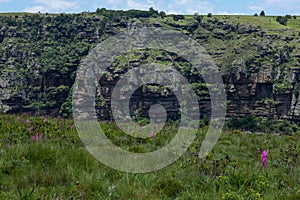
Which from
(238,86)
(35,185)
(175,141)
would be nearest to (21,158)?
(35,185)

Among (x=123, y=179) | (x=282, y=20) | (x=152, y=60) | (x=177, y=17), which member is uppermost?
(x=177, y=17)

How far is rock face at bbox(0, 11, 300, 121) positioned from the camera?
138 m

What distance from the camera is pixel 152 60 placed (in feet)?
483

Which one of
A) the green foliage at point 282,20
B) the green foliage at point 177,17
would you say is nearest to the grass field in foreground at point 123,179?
the green foliage at point 177,17

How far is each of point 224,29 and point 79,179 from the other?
580ft

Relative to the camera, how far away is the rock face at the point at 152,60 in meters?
138

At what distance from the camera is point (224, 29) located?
17288cm

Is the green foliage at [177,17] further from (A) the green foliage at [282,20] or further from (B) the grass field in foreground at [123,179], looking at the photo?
(B) the grass field in foreground at [123,179]

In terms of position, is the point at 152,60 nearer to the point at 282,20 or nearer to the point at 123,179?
the point at 282,20

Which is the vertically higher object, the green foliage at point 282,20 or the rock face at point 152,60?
the green foliage at point 282,20

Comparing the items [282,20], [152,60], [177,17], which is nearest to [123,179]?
[152,60]

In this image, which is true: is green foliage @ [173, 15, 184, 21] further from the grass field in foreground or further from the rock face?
the grass field in foreground

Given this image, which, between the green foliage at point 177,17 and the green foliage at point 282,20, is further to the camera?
the green foliage at point 177,17

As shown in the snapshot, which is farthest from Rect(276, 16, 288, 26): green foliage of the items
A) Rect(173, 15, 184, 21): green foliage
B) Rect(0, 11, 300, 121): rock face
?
Rect(173, 15, 184, 21): green foliage
